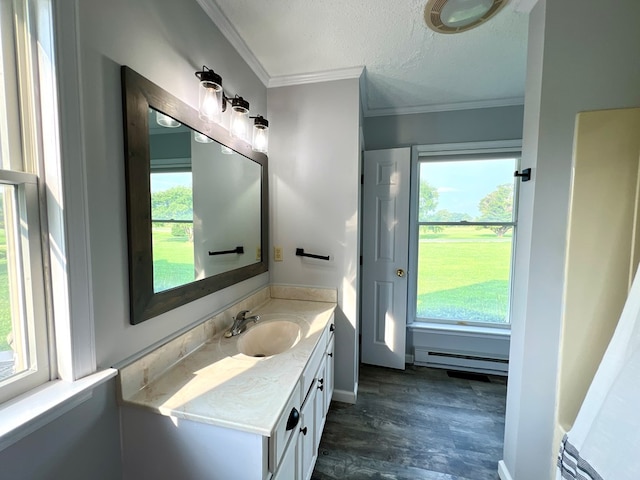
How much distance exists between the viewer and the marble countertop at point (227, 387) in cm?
78

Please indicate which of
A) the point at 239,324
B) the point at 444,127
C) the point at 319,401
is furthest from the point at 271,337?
the point at 444,127

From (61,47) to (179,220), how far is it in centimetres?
63

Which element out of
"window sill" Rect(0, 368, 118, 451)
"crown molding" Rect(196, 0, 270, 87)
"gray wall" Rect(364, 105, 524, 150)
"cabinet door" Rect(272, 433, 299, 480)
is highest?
"crown molding" Rect(196, 0, 270, 87)

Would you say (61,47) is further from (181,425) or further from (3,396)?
(181,425)

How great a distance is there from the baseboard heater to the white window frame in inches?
10.9

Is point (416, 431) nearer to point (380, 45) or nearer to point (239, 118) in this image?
point (239, 118)

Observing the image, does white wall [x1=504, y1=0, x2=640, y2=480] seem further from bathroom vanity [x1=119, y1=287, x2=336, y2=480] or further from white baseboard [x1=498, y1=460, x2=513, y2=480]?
bathroom vanity [x1=119, y1=287, x2=336, y2=480]

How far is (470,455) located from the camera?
1.55 metres

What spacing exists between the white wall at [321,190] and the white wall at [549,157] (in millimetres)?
974

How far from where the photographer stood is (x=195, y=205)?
1.23 m

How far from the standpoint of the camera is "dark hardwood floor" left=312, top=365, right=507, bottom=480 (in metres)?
1.45

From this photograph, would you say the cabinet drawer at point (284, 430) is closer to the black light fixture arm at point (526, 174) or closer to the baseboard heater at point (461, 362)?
the black light fixture arm at point (526, 174)

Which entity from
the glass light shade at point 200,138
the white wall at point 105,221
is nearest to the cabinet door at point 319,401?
the white wall at point 105,221

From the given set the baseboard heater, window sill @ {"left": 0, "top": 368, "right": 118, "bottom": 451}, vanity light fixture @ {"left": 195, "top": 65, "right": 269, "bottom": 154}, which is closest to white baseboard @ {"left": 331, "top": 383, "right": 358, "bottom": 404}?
the baseboard heater
